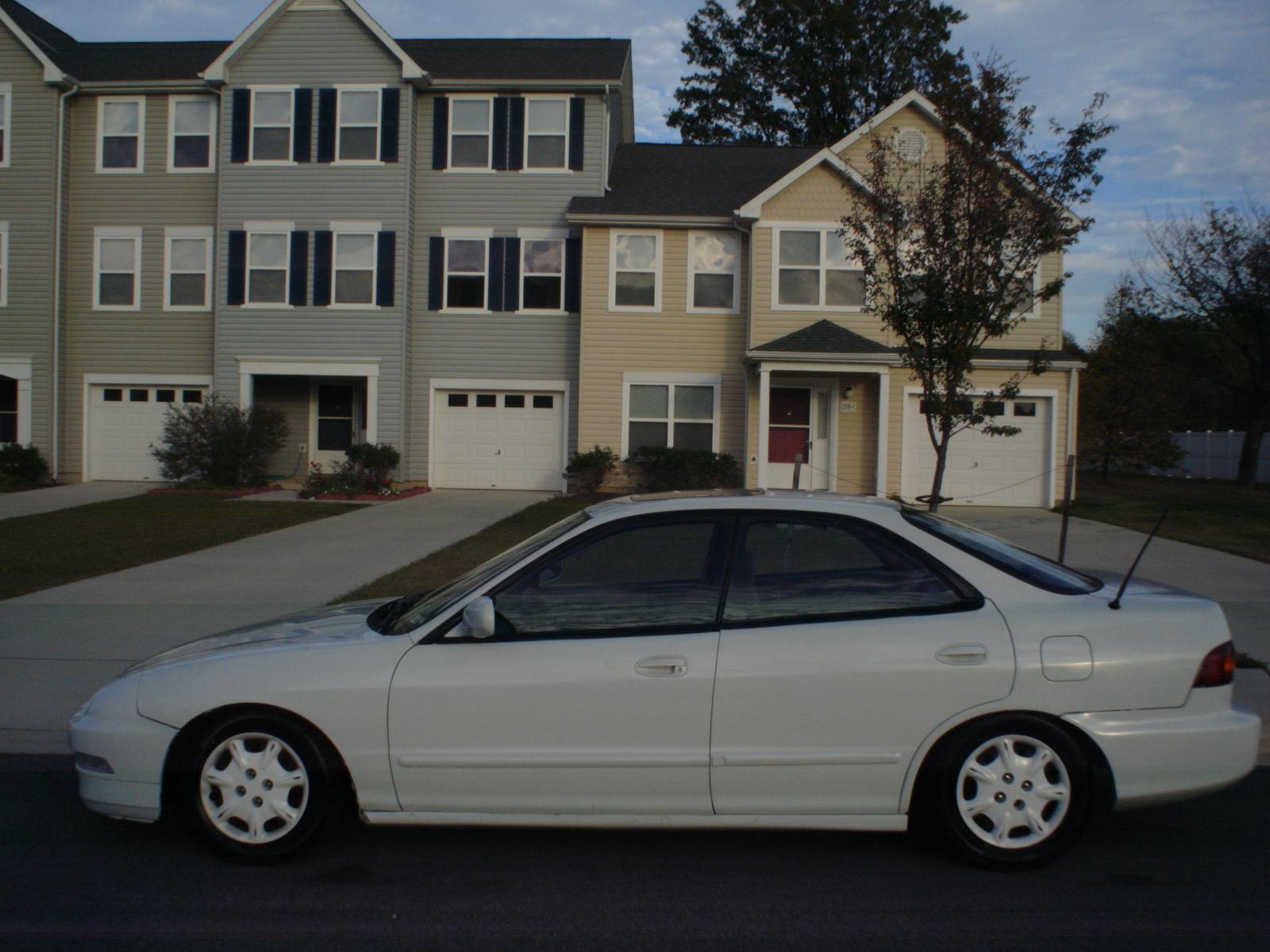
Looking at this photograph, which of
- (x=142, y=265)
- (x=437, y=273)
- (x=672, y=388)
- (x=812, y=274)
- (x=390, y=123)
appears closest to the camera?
(x=812, y=274)

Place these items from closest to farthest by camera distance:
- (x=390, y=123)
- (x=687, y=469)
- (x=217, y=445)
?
(x=687, y=469) < (x=217, y=445) < (x=390, y=123)

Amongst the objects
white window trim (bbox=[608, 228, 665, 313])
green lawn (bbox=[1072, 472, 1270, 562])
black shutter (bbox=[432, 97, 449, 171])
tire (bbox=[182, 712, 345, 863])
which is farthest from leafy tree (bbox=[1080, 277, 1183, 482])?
tire (bbox=[182, 712, 345, 863])

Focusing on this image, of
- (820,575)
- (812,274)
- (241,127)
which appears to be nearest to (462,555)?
(820,575)

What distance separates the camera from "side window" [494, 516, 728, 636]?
13.6 feet

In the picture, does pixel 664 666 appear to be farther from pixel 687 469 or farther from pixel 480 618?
pixel 687 469

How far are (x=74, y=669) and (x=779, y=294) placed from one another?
14759mm

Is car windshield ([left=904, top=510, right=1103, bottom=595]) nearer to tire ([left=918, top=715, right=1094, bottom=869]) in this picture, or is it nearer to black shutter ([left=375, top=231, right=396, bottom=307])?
tire ([left=918, top=715, right=1094, bottom=869])

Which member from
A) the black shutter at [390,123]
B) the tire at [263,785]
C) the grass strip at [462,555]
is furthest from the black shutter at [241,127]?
the tire at [263,785]

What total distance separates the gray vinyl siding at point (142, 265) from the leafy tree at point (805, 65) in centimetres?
2237

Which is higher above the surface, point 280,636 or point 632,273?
point 632,273

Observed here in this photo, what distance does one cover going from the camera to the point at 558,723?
13.1ft

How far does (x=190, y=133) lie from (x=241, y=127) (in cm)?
147

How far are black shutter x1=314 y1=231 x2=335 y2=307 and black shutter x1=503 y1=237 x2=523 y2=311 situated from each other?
351 cm

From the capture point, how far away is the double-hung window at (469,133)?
68.3 ft
